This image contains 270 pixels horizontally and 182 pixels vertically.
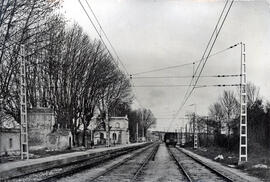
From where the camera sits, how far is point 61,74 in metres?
50.5

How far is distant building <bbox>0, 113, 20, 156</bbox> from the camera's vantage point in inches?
1538

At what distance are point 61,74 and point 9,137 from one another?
37.4ft

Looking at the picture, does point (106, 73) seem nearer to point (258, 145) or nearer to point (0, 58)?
point (258, 145)

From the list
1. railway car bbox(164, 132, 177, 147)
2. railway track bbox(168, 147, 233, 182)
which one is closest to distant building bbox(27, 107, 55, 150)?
railway track bbox(168, 147, 233, 182)

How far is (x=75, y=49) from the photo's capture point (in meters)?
49.2

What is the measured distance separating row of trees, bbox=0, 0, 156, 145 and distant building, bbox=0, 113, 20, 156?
41.6 inches

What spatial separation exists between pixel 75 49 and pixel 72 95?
6.13 metres

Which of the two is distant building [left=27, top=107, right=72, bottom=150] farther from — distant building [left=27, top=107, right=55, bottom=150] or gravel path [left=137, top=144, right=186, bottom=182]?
gravel path [left=137, top=144, right=186, bottom=182]

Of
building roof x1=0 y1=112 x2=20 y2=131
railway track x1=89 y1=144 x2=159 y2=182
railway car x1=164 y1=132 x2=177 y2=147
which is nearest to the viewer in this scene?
railway track x1=89 y1=144 x2=159 y2=182

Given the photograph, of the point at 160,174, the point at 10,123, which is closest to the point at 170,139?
the point at 10,123

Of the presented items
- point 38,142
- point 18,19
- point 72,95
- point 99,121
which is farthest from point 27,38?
point 99,121

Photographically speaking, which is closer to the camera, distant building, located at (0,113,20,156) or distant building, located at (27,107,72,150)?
distant building, located at (0,113,20,156)

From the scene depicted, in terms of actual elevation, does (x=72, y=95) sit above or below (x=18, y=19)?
below

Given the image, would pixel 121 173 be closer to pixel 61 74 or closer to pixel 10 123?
pixel 10 123
